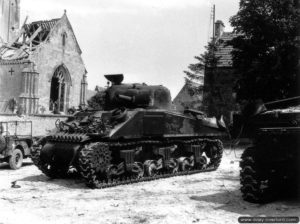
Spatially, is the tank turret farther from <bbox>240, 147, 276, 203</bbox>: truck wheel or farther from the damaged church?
the damaged church

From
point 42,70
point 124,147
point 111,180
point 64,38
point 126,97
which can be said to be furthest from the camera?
point 64,38

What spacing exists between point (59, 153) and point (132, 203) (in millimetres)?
3477

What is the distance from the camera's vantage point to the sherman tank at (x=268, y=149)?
865 centimetres

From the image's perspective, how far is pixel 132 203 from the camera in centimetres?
901

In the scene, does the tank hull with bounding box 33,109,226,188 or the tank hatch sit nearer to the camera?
the tank hull with bounding box 33,109,226,188

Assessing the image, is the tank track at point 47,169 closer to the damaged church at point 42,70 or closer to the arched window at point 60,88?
the damaged church at point 42,70

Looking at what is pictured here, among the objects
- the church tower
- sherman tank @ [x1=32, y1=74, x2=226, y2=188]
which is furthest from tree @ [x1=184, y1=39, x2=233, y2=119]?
the church tower

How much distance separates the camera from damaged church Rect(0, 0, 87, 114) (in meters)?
33.8

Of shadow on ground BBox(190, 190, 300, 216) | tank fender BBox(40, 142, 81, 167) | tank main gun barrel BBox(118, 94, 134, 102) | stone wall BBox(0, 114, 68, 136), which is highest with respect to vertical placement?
tank main gun barrel BBox(118, 94, 134, 102)

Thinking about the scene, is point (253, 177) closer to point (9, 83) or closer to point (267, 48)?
point (267, 48)

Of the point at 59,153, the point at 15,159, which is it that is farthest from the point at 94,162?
the point at 15,159

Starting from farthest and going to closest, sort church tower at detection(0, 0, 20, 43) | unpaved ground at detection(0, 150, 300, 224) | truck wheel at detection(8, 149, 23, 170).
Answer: church tower at detection(0, 0, 20, 43) → truck wheel at detection(8, 149, 23, 170) → unpaved ground at detection(0, 150, 300, 224)

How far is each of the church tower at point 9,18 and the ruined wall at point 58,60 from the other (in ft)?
36.5

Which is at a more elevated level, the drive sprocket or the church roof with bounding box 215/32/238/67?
the church roof with bounding box 215/32/238/67
